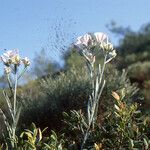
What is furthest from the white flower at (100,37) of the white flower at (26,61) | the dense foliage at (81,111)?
the white flower at (26,61)

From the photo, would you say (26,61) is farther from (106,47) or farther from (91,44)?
(106,47)

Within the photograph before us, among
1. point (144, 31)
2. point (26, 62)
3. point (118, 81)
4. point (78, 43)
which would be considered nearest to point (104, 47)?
point (78, 43)

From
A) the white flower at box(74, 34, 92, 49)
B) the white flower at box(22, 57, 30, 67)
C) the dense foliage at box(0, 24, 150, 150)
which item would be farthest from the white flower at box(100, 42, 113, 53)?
the white flower at box(22, 57, 30, 67)

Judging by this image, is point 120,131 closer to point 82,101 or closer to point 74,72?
point 82,101

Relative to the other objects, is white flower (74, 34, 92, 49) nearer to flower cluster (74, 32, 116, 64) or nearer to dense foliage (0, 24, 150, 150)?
flower cluster (74, 32, 116, 64)

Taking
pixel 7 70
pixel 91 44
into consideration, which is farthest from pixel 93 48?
pixel 7 70
